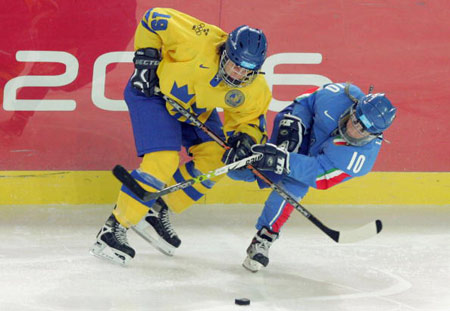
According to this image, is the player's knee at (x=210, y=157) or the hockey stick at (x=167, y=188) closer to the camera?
the hockey stick at (x=167, y=188)

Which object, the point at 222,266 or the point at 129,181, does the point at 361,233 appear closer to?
the point at 222,266

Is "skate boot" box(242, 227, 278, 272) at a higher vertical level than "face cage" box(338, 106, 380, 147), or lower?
lower

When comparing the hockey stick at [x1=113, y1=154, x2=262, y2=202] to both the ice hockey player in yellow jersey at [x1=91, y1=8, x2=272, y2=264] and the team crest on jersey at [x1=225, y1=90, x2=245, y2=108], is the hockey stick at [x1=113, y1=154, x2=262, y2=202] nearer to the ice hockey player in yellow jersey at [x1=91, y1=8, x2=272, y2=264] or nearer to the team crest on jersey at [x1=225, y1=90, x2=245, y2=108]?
the ice hockey player in yellow jersey at [x1=91, y1=8, x2=272, y2=264]

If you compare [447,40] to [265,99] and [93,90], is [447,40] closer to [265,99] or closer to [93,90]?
[265,99]

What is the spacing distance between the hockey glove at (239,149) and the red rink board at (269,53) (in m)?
1.03

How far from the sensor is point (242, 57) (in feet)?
9.37

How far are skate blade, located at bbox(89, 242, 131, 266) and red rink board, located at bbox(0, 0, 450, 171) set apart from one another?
2.98 ft

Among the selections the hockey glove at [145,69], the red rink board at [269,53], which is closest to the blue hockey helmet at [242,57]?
the hockey glove at [145,69]

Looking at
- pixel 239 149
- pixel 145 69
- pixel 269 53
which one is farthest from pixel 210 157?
pixel 269 53

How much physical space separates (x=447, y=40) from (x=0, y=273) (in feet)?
9.03

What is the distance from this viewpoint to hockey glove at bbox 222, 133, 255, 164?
9.93ft

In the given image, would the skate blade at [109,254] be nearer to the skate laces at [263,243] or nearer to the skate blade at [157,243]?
the skate blade at [157,243]

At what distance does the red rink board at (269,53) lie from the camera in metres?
3.81

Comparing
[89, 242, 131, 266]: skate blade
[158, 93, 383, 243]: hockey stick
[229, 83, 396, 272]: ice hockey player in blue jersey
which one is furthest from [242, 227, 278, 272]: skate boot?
[89, 242, 131, 266]: skate blade
